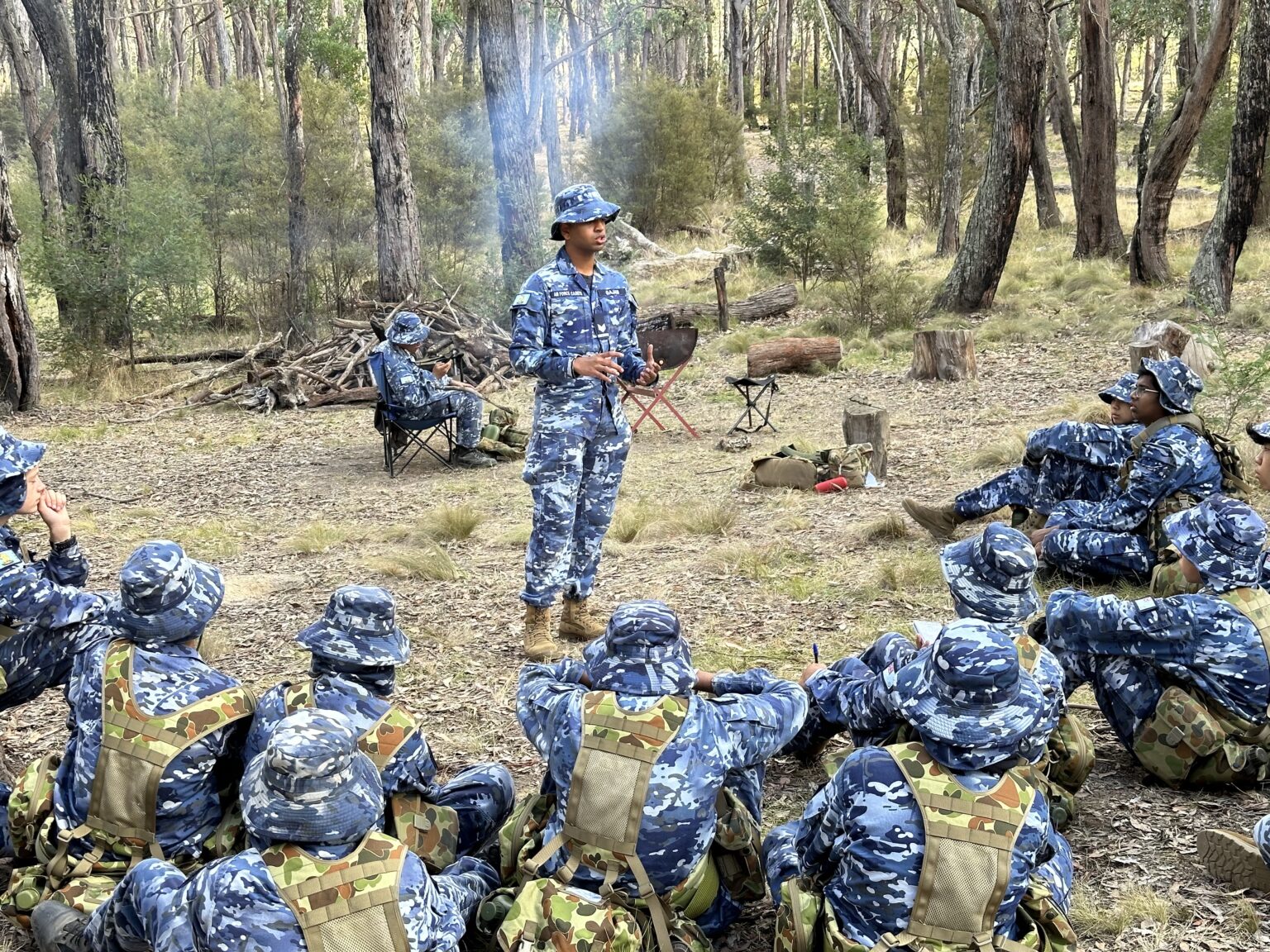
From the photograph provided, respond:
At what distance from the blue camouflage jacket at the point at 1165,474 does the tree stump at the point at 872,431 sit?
2762 mm

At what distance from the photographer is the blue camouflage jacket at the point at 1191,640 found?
11.6 ft

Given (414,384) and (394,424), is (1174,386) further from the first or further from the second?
(394,424)

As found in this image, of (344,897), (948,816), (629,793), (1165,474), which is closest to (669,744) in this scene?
(629,793)

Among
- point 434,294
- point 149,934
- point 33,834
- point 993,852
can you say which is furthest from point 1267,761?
point 434,294

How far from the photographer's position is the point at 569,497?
5125 millimetres

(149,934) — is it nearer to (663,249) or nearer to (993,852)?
(993,852)

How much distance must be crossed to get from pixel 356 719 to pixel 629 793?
2.64ft

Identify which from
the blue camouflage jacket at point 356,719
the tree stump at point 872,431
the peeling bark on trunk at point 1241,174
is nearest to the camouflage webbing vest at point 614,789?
the blue camouflage jacket at point 356,719

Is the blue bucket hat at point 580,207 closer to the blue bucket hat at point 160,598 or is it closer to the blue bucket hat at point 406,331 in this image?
the blue bucket hat at point 160,598

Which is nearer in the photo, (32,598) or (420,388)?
(32,598)

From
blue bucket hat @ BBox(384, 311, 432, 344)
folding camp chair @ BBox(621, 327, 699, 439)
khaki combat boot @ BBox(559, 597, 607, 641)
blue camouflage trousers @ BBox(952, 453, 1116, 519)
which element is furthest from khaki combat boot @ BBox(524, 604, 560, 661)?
folding camp chair @ BBox(621, 327, 699, 439)

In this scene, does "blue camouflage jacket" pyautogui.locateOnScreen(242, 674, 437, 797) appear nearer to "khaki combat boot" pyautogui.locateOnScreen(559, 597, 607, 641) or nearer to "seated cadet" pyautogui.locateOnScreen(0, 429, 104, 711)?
"seated cadet" pyautogui.locateOnScreen(0, 429, 104, 711)

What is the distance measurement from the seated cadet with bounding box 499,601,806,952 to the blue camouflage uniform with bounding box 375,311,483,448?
650 cm

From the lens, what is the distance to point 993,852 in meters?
2.46
